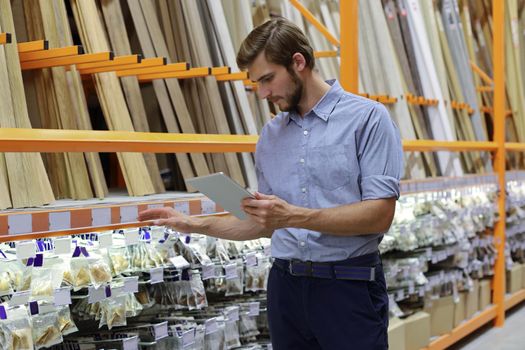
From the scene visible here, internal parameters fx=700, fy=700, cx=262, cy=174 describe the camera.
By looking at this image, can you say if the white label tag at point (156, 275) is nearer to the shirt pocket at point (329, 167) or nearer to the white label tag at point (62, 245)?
the white label tag at point (62, 245)

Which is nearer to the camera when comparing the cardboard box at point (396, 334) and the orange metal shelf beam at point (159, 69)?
the orange metal shelf beam at point (159, 69)

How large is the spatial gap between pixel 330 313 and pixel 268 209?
379mm

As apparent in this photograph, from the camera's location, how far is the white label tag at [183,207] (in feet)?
8.24

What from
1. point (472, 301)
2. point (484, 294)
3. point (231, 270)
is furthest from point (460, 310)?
point (231, 270)

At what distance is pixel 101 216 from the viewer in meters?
2.20

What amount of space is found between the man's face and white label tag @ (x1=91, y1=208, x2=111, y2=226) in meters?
0.65

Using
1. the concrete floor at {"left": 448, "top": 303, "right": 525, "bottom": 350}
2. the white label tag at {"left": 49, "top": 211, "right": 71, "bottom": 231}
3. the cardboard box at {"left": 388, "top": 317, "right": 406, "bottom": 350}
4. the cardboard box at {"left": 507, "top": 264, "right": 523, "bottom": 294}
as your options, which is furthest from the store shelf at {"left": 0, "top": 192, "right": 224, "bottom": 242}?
the cardboard box at {"left": 507, "top": 264, "right": 523, "bottom": 294}

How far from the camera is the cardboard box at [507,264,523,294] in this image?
601 centimetres

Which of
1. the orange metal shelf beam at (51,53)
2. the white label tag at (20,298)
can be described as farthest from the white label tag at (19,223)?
the orange metal shelf beam at (51,53)

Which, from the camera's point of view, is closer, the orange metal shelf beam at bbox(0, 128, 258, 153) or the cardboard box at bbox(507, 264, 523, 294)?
the orange metal shelf beam at bbox(0, 128, 258, 153)

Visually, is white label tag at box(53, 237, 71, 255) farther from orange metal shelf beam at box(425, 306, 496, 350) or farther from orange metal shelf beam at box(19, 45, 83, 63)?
orange metal shelf beam at box(425, 306, 496, 350)

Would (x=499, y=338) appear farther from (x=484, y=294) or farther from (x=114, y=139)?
(x=114, y=139)

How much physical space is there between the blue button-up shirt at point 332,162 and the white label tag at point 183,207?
52 cm

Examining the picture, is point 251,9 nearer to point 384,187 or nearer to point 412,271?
point 412,271
